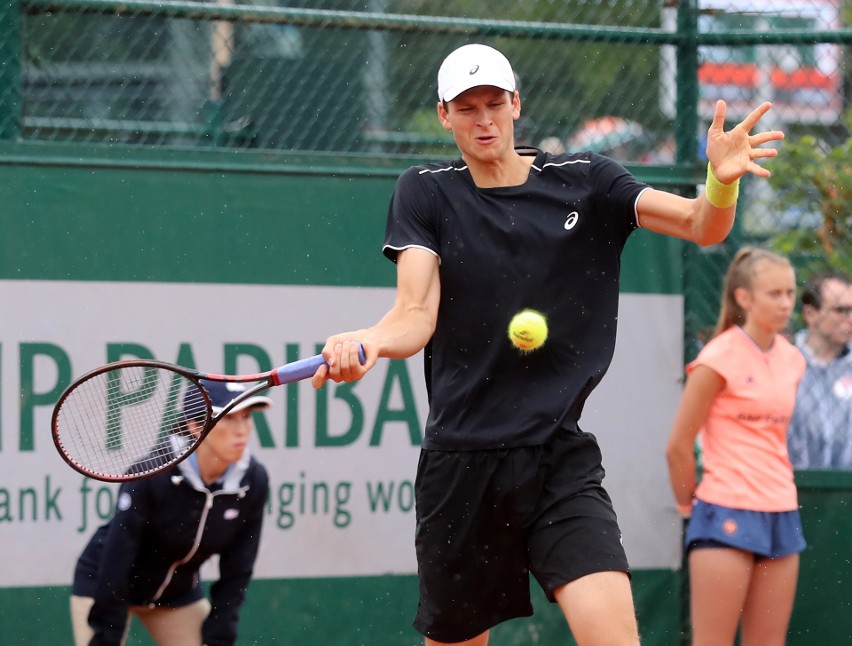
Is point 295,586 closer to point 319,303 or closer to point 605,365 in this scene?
point 319,303

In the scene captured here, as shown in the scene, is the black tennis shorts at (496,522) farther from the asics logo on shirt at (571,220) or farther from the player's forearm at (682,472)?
Result: the player's forearm at (682,472)

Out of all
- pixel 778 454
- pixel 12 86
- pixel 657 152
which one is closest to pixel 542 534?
pixel 778 454

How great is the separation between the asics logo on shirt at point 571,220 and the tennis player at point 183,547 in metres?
1.31

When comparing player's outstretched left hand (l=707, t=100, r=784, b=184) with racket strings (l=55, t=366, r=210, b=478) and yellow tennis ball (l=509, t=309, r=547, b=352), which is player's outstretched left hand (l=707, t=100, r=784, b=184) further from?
racket strings (l=55, t=366, r=210, b=478)

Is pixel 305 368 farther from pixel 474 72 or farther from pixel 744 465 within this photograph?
pixel 744 465

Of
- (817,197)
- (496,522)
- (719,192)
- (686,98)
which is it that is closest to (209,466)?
(496,522)

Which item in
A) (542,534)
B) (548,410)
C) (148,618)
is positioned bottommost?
(148,618)

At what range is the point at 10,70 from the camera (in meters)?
4.77

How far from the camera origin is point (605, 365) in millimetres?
3496

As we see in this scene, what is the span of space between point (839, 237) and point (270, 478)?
99.5 inches

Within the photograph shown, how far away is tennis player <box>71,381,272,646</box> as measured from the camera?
425 cm

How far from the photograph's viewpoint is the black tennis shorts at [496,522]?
339 centimetres

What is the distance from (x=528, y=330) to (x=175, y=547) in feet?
5.23

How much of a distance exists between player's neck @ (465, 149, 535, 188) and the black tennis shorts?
0.69 meters
